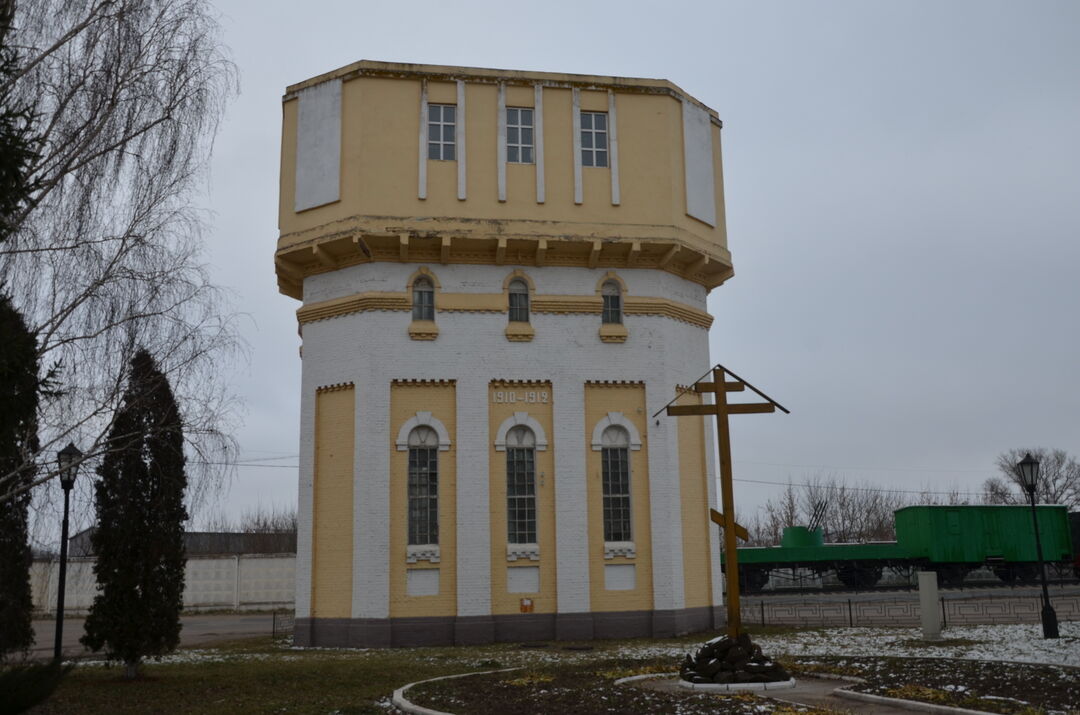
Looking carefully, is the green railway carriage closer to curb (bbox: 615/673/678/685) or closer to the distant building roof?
curb (bbox: 615/673/678/685)

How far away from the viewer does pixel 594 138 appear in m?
26.1

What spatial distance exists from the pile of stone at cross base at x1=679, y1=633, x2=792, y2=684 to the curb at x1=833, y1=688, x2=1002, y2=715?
1059 millimetres

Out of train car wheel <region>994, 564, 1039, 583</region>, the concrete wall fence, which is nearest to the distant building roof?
the concrete wall fence

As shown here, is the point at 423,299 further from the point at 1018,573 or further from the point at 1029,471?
the point at 1018,573

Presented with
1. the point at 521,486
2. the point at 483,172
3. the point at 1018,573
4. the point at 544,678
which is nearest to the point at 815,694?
the point at 544,678

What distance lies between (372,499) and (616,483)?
601cm

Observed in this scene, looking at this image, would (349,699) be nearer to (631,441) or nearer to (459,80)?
(631,441)

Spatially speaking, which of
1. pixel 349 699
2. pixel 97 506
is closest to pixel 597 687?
pixel 349 699

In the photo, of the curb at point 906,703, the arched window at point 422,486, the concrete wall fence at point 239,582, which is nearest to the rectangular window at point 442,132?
the arched window at point 422,486

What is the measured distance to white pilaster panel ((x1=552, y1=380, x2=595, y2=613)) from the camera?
77.9ft

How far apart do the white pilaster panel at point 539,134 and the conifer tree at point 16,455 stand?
1431cm

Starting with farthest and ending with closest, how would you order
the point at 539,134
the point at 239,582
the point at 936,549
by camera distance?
the point at 239,582, the point at 936,549, the point at 539,134

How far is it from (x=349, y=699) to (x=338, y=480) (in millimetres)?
10417

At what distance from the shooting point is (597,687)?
44.5ft
